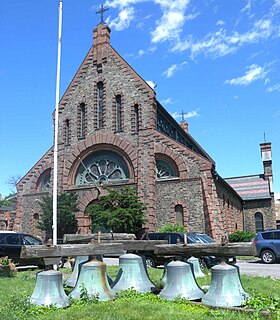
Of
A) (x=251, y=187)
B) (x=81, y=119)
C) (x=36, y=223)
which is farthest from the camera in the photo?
(x=251, y=187)

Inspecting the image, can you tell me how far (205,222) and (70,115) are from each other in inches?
600

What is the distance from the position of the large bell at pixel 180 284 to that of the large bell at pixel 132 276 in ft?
2.99

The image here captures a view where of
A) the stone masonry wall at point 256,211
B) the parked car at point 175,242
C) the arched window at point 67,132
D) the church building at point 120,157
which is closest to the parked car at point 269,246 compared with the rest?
the parked car at point 175,242

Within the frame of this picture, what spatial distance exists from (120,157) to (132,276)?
74.6 ft

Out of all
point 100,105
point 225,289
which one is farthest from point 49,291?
point 100,105

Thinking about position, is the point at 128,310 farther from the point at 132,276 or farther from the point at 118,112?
the point at 118,112

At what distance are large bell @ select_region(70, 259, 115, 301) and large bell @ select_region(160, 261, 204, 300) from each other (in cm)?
124

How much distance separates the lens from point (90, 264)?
27.7 feet

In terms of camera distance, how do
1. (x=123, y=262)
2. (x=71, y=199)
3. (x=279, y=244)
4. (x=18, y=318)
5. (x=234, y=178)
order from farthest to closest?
1. (x=234, y=178)
2. (x=71, y=199)
3. (x=279, y=244)
4. (x=123, y=262)
5. (x=18, y=318)

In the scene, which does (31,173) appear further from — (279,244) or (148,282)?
(148,282)

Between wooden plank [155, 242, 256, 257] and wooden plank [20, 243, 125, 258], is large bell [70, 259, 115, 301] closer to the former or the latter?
wooden plank [20, 243, 125, 258]

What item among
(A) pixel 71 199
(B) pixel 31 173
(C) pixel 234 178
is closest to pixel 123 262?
(A) pixel 71 199

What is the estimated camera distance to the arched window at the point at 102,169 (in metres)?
31.6

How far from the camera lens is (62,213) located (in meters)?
30.6
